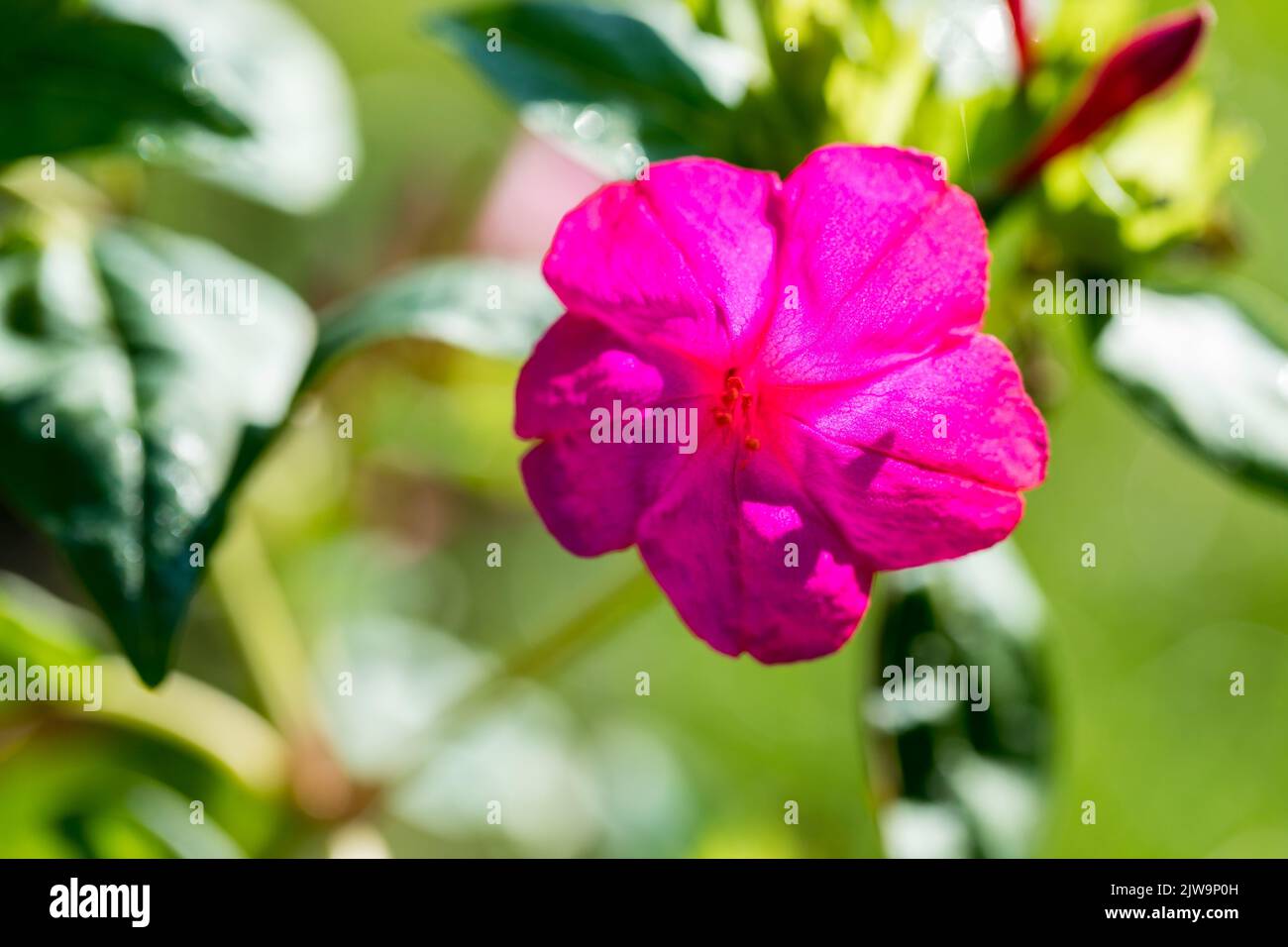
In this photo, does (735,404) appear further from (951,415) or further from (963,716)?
(963,716)

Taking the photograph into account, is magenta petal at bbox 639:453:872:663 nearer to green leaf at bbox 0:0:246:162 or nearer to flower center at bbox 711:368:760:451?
flower center at bbox 711:368:760:451

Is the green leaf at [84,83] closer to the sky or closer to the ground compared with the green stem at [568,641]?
closer to the sky

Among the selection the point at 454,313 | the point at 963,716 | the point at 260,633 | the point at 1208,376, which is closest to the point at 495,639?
the point at 260,633

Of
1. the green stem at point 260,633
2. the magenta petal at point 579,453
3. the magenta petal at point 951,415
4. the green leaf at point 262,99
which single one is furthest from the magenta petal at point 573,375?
the green stem at point 260,633

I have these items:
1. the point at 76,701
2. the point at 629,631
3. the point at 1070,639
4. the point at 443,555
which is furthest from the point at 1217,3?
the point at 76,701

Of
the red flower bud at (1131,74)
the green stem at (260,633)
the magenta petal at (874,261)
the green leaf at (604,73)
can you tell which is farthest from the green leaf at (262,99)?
the red flower bud at (1131,74)

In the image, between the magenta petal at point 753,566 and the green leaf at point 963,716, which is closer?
the magenta petal at point 753,566

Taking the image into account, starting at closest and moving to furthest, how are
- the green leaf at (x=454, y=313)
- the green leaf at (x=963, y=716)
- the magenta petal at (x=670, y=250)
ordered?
the magenta petal at (x=670, y=250) → the green leaf at (x=454, y=313) → the green leaf at (x=963, y=716)

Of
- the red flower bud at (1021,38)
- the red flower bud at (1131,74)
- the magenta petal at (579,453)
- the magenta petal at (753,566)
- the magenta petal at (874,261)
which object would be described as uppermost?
the red flower bud at (1021,38)

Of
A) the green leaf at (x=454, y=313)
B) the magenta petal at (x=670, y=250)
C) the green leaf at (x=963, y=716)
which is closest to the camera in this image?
the magenta petal at (x=670, y=250)

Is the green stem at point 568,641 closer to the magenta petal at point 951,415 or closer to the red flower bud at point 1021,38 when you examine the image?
the magenta petal at point 951,415
